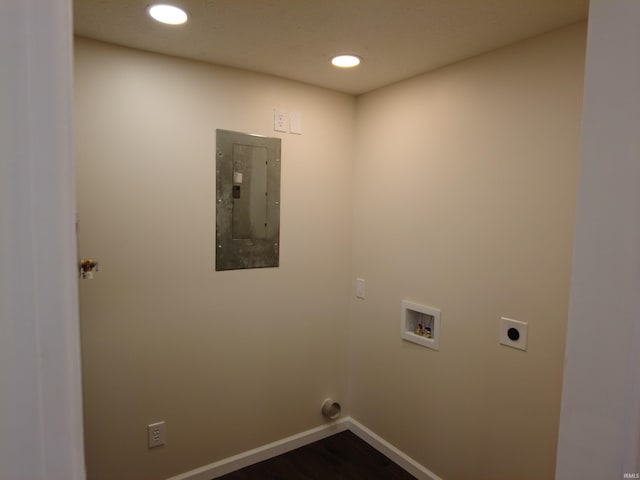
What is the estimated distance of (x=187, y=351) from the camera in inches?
82.7

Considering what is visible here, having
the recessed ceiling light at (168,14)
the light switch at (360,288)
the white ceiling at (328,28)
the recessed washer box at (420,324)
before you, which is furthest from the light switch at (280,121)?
the recessed washer box at (420,324)

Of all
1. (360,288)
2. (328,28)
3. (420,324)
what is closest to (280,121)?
(328,28)

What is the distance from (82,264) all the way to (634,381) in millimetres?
1775

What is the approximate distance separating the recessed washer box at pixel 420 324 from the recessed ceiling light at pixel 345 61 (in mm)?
1333

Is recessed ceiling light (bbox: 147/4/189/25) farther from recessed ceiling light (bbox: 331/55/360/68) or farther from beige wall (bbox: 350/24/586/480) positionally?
beige wall (bbox: 350/24/586/480)

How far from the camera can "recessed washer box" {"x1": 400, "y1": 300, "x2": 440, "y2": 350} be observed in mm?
2125

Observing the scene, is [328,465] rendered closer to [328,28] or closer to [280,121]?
[280,121]

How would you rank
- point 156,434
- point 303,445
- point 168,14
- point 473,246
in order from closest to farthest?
point 168,14 < point 473,246 < point 156,434 < point 303,445

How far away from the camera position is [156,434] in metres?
2.03

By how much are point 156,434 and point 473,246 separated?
1881 mm

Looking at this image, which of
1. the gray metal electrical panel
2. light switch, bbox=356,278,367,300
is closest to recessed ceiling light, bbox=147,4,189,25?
the gray metal electrical panel

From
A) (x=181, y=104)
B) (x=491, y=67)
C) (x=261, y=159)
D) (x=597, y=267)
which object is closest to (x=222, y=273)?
(x=261, y=159)

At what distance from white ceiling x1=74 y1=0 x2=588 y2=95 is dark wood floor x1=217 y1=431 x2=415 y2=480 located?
227cm

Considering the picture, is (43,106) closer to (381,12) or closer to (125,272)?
(381,12)
